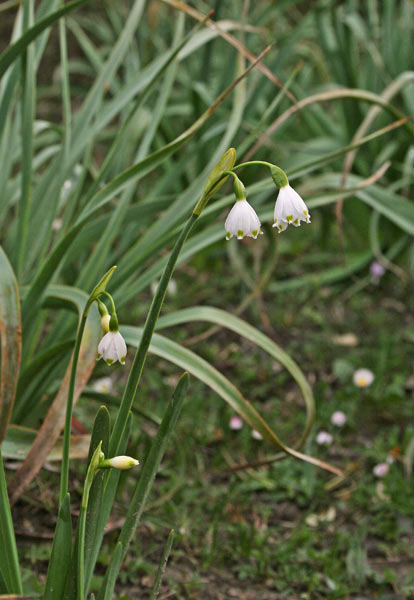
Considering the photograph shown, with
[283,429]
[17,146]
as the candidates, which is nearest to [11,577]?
[283,429]

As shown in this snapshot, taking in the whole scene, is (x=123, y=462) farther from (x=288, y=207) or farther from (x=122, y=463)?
(x=288, y=207)

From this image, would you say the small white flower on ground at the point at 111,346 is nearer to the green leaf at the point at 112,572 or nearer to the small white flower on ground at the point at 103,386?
the green leaf at the point at 112,572

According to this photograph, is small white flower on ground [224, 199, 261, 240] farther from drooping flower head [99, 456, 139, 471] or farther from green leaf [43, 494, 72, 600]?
green leaf [43, 494, 72, 600]

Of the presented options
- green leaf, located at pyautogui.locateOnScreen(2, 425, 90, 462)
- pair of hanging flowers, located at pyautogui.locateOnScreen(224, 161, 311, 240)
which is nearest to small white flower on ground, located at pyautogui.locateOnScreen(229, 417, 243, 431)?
green leaf, located at pyautogui.locateOnScreen(2, 425, 90, 462)

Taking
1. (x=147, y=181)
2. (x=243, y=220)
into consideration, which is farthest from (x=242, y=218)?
(x=147, y=181)

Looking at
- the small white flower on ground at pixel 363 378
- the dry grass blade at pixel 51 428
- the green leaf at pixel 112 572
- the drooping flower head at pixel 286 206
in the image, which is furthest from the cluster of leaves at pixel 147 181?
the drooping flower head at pixel 286 206
